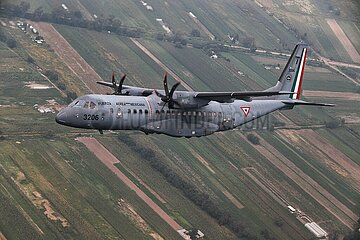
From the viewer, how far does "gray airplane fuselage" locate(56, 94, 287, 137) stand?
47.1 m

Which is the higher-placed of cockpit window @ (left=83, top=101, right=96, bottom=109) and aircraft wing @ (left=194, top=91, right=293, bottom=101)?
aircraft wing @ (left=194, top=91, right=293, bottom=101)

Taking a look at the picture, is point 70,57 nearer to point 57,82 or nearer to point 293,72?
point 57,82

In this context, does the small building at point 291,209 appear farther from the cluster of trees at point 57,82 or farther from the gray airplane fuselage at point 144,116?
the cluster of trees at point 57,82

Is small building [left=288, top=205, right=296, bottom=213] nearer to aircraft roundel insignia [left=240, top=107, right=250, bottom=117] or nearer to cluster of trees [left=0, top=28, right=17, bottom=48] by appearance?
aircraft roundel insignia [left=240, top=107, right=250, bottom=117]

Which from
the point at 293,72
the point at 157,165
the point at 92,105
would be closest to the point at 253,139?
the point at 157,165

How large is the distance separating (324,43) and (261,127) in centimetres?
6332

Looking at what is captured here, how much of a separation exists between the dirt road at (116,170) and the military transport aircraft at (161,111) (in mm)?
45386

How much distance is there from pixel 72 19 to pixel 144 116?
454 ft

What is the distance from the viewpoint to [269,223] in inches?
3991

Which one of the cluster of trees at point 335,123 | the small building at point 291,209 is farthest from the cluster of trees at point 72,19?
the small building at point 291,209

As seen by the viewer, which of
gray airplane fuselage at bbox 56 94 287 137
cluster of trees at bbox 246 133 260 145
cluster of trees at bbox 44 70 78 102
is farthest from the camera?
cluster of trees at bbox 44 70 78 102

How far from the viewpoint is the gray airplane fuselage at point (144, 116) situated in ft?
154

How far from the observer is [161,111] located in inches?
1965

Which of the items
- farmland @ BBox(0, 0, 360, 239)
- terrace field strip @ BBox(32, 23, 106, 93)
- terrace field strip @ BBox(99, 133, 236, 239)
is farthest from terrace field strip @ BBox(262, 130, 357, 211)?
terrace field strip @ BBox(32, 23, 106, 93)
